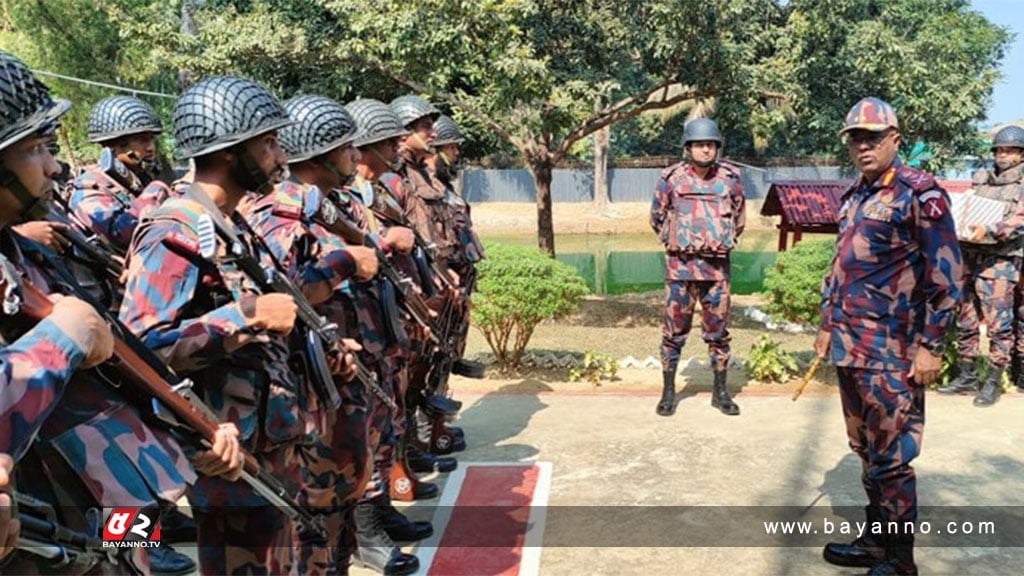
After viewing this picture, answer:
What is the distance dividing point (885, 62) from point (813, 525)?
269 inches

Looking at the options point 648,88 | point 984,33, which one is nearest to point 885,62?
point 648,88

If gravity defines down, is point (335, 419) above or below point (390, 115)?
below

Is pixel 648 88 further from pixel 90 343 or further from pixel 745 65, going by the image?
pixel 90 343

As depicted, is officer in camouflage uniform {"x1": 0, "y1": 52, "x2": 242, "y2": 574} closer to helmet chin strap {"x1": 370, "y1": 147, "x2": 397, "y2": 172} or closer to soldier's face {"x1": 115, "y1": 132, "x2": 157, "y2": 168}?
helmet chin strap {"x1": 370, "y1": 147, "x2": 397, "y2": 172}

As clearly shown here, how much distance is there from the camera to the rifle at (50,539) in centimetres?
156

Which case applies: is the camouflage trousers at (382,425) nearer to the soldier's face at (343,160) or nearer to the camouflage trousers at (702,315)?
the soldier's face at (343,160)

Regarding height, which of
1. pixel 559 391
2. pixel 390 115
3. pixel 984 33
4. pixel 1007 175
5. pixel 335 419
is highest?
pixel 984 33

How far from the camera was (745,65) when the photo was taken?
31.6 feet

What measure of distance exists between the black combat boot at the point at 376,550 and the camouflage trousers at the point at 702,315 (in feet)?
10.1

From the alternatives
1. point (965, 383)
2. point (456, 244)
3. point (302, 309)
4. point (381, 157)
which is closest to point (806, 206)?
point (965, 383)

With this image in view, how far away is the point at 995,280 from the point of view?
261 inches

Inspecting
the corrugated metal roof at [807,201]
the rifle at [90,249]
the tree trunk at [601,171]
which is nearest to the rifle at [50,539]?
the rifle at [90,249]

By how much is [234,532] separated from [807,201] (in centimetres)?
1155

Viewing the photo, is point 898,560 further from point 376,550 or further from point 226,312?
point 226,312
